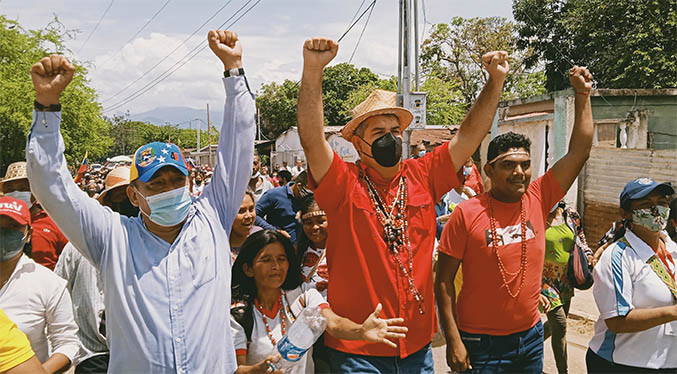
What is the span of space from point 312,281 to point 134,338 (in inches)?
61.6

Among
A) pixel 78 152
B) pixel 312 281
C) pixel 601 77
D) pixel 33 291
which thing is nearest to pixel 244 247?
pixel 312 281

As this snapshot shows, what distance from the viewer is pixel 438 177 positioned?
9.36ft

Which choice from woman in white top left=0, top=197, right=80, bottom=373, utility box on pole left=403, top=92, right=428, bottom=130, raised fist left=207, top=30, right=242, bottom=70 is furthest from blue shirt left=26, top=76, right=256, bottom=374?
utility box on pole left=403, top=92, right=428, bottom=130

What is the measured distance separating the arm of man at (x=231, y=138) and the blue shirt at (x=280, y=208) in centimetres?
324

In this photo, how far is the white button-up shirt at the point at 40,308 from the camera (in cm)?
270

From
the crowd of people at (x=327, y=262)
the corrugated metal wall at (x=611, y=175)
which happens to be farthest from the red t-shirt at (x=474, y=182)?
the crowd of people at (x=327, y=262)

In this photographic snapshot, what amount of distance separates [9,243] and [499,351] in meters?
2.70

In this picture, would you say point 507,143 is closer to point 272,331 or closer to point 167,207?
point 272,331

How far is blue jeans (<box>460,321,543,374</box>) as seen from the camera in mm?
3061

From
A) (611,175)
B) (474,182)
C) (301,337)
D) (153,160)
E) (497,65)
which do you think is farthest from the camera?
(611,175)

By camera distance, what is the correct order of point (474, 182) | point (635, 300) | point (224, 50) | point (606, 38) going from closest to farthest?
1. point (224, 50)
2. point (635, 300)
3. point (474, 182)
4. point (606, 38)

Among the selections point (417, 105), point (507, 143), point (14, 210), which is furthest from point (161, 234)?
Result: point (417, 105)

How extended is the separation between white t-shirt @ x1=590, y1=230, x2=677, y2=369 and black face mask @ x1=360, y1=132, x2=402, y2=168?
4.77 feet

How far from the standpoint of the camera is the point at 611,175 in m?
10.2
